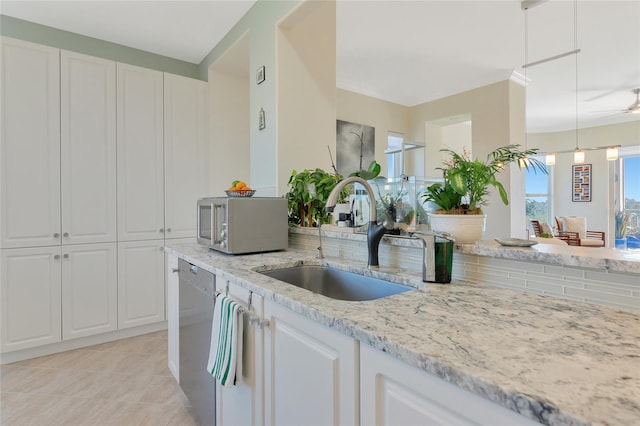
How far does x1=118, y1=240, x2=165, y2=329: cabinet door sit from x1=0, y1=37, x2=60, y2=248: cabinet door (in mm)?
555

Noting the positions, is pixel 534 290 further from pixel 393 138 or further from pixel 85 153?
pixel 393 138

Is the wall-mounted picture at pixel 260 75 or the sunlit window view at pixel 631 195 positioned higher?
the wall-mounted picture at pixel 260 75

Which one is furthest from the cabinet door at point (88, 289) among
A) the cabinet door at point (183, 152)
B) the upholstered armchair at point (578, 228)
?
the upholstered armchair at point (578, 228)

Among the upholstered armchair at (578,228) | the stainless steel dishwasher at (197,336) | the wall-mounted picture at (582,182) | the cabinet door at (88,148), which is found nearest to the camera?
the stainless steel dishwasher at (197,336)

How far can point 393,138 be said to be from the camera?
527 cm

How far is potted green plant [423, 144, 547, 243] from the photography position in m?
1.25

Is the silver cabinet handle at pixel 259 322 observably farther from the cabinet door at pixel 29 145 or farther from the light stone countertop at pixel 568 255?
the cabinet door at pixel 29 145

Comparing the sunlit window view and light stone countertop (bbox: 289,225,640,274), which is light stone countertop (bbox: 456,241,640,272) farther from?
the sunlit window view

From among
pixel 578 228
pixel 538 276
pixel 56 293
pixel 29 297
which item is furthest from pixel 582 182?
pixel 29 297

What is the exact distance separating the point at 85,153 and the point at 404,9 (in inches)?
111

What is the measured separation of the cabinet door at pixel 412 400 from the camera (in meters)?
0.56

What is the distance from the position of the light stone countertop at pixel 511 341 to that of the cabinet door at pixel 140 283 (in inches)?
89.1

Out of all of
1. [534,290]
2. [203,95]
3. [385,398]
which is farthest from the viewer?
[203,95]

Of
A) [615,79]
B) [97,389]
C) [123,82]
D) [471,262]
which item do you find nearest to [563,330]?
[471,262]
